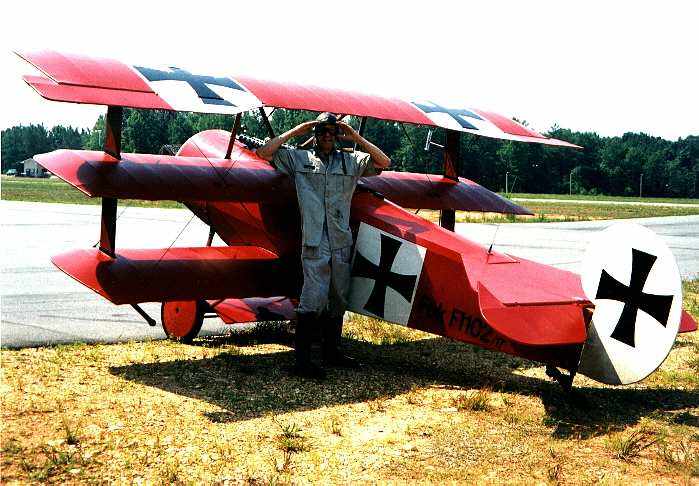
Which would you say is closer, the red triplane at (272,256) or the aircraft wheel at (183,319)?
the red triplane at (272,256)

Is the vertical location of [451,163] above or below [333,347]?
above

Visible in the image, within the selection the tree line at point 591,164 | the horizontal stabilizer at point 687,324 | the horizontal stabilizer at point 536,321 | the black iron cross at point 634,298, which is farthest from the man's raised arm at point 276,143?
the tree line at point 591,164

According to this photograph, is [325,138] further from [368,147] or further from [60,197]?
[60,197]

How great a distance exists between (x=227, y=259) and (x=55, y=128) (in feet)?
522

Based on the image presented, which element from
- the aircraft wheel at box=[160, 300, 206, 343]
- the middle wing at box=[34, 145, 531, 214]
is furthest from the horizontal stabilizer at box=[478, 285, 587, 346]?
the aircraft wheel at box=[160, 300, 206, 343]

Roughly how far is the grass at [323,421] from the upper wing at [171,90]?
7.54 ft

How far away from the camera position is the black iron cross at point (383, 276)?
22.2 feet

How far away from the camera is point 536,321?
5.37m

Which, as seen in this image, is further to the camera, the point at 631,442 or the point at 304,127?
the point at 304,127

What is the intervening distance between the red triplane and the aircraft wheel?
0.01 m

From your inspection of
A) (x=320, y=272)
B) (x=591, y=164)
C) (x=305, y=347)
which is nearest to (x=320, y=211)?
(x=320, y=272)

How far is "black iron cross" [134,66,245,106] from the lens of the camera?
6.20 metres

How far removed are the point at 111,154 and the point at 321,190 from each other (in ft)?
6.28

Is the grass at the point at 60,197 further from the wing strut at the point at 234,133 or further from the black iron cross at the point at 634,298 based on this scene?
the black iron cross at the point at 634,298
